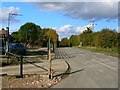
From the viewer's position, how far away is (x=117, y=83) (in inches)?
588

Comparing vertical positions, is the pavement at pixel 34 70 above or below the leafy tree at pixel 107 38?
below

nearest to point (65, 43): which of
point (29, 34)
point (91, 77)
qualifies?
point (29, 34)

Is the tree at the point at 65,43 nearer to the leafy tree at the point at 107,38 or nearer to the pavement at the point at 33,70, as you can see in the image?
the leafy tree at the point at 107,38

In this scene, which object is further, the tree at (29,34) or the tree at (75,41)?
the tree at (75,41)

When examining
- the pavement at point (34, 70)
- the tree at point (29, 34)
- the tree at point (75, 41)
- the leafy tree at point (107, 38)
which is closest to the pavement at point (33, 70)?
the pavement at point (34, 70)

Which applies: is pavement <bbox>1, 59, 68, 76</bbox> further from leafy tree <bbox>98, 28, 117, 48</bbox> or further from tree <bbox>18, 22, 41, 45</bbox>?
tree <bbox>18, 22, 41, 45</bbox>

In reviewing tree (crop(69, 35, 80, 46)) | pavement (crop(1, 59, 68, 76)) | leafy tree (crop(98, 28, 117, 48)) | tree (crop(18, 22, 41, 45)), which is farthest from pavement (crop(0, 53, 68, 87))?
tree (crop(69, 35, 80, 46))

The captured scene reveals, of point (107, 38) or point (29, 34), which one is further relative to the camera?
point (29, 34)

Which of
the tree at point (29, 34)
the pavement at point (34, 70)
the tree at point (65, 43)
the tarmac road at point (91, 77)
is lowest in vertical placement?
the tarmac road at point (91, 77)

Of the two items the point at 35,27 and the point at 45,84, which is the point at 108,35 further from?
the point at 35,27

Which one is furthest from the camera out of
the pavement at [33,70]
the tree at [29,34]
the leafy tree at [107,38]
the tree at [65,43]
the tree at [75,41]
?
the tree at [65,43]

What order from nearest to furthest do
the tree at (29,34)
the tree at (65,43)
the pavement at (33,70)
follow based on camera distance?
1. the pavement at (33,70)
2. the tree at (29,34)
3. the tree at (65,43)

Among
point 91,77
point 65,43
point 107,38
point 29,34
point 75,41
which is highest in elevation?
point 29,34

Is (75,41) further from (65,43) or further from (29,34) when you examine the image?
(29,34)
